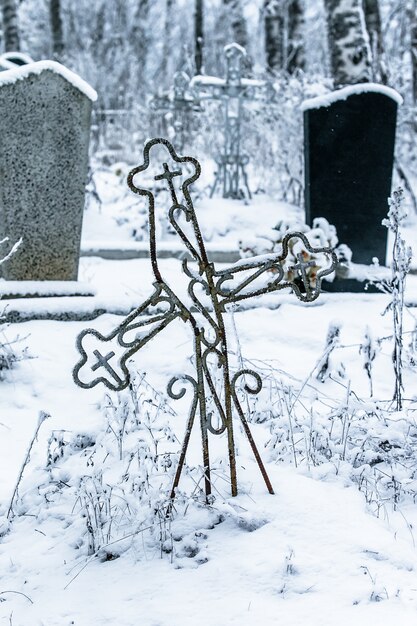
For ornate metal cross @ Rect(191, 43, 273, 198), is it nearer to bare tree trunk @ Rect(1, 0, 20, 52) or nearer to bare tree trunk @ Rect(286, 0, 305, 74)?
bare tree trunk @ Rect(286, 0, 305, 74)

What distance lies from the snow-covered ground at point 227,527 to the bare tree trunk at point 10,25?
12373mm

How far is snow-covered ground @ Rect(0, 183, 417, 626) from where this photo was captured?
6.25 feet

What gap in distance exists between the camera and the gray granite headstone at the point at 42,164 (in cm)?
451

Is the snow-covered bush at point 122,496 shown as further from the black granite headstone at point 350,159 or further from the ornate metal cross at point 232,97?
the ornate metal cross at point 232,97

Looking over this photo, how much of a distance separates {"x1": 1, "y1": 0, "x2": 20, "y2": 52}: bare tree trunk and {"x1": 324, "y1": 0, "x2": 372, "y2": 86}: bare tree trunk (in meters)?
8.09

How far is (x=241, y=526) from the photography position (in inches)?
87.4

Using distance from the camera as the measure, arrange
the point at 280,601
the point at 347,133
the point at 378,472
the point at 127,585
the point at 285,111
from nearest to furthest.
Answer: the point at 280,601, the point at 127,585, the point at 378,472, the point at 347,133, the point at 285,111

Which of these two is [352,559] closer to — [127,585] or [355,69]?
[127,585]

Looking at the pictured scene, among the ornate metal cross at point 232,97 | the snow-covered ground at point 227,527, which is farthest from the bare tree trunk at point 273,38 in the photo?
the snow-covered ground at point 227,527

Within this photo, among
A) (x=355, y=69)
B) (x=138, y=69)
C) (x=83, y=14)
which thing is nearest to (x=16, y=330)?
(x=355, y=69)

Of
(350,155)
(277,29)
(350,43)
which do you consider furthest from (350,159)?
(277,29)

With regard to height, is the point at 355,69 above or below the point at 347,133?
above

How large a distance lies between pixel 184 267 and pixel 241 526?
779mm

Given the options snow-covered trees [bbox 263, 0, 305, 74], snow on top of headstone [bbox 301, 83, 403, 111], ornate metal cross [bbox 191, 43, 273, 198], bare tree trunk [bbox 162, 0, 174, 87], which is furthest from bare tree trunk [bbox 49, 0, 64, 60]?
snow on top of headstone [bbox 301, 83, 403, 111]
